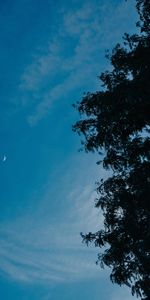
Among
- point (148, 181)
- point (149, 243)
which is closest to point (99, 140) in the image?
point (148, 181)

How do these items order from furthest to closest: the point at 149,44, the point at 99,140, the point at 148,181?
the point at 99,140
the point at 149,44
the point at 148,181

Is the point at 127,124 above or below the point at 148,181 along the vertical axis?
above

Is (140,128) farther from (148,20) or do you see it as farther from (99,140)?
(148,20)

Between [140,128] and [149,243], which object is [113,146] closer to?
[140,128]

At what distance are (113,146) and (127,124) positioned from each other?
1.36m

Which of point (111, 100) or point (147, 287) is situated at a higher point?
point (111, 100)

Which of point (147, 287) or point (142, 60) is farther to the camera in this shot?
point (142, 60)

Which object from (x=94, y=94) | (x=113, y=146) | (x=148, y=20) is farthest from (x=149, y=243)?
(x=148, y=20)

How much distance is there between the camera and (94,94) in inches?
634

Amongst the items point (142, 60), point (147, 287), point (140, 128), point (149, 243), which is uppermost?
point (142, 60)

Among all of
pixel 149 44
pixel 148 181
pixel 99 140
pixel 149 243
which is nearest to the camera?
pixel 149 243

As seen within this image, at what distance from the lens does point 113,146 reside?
16234 mm

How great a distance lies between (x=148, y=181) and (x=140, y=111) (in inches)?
119

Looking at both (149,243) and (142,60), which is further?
(142,60)
